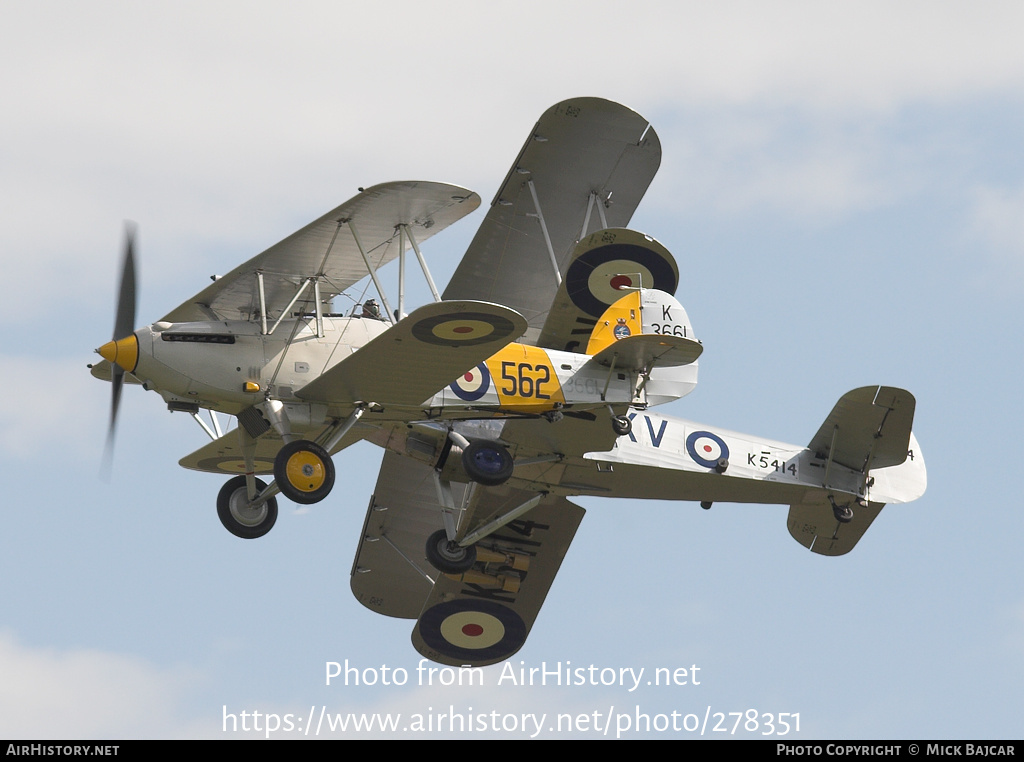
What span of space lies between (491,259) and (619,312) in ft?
10.7

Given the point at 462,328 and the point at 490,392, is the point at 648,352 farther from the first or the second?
the point at 462,328

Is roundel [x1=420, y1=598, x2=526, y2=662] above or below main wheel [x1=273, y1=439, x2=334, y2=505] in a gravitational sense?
above

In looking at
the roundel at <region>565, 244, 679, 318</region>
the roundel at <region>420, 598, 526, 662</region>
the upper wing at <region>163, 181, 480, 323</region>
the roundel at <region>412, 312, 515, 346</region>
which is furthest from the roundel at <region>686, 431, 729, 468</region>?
the roundel at <region>412, 312, 515, 346</region>

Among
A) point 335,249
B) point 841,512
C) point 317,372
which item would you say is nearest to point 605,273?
point 335,249

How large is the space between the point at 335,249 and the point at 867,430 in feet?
26.5

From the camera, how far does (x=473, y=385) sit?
20.6 m

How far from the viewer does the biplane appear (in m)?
19.4

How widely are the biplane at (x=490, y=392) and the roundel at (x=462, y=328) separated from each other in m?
0.02

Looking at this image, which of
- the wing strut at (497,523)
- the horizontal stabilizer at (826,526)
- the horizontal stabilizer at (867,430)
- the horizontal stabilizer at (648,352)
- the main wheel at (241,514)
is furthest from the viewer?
the horizontal stabilizer at (826,526)

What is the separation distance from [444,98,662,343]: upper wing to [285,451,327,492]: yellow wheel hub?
215 inches

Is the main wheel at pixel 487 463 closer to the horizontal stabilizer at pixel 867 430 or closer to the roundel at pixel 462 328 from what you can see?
the roundel at pixel 462 328

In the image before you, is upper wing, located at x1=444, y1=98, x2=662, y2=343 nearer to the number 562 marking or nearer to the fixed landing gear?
the number 562 marking

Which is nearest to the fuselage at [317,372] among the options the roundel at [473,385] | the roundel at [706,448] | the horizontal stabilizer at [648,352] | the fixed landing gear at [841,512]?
the roundel at [473,385]

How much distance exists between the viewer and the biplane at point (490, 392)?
63.7 feet
